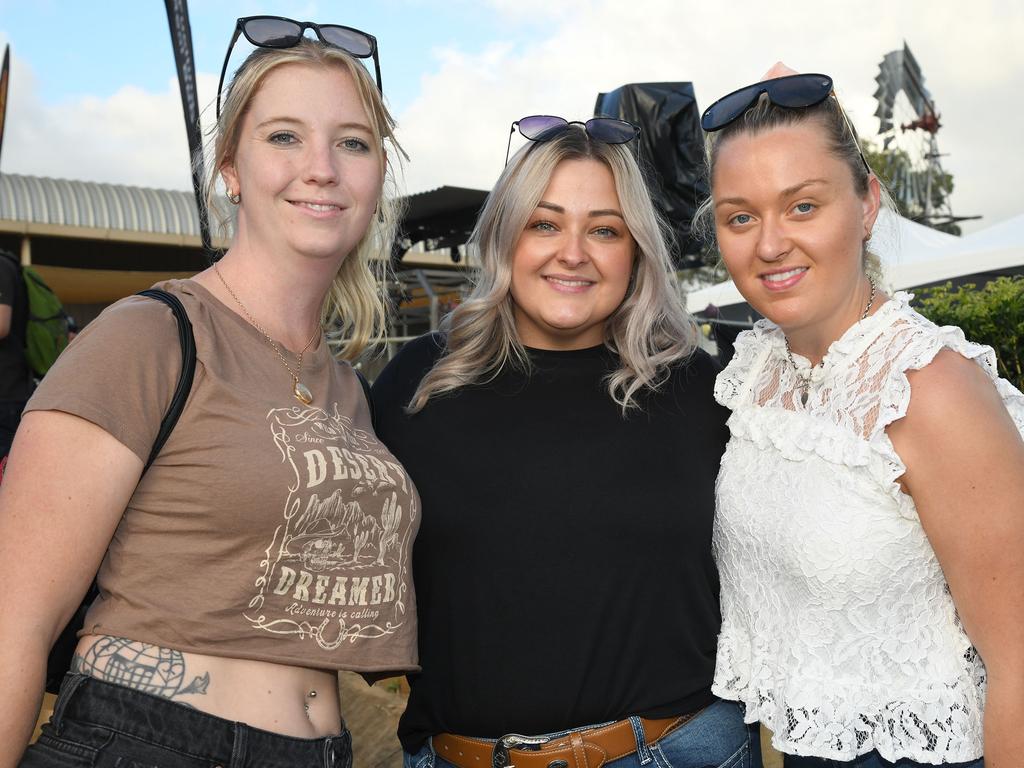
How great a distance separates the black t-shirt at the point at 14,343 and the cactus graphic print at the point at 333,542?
10.6ft

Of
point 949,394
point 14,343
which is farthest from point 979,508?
point 14,343

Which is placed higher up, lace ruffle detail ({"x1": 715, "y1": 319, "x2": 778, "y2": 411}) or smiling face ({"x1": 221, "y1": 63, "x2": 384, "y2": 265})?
smiling face ({"x1": 221, "y1": 63, "x2": 384, "y2": 265})

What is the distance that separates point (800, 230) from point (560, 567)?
1.05 meters

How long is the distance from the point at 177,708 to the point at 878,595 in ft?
4.85

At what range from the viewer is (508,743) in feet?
6.78

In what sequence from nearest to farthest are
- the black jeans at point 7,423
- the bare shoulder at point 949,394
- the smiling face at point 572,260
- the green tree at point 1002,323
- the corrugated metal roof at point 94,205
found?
the bare shoulder at point 949,394 → the smiling face at point 572,260 → the black jeans at point 7,423 → the green tree at point 1002,323 → the corrugated metal roof at point 94,205

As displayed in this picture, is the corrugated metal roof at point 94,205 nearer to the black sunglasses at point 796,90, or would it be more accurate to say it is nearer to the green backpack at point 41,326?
the green backpack at point 41,326

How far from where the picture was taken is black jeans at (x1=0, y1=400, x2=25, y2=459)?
416cm

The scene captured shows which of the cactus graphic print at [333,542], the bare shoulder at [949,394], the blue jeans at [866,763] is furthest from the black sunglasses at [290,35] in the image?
the blue jeans at [866,763]

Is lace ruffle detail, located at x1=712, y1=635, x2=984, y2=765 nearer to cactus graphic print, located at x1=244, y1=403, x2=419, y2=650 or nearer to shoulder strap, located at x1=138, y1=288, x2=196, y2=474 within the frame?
cactus graphic print, located at x1=244, y1=403, x2=419, y2=650

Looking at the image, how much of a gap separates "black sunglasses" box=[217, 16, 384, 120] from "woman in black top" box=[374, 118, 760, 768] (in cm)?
66

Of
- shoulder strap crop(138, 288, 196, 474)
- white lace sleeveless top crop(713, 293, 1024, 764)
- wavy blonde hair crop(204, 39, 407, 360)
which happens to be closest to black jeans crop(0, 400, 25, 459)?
wavy blonde hair crop(204, 39, 407, 360)

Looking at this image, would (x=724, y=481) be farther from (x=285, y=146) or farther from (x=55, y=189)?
(x=55, y=189)

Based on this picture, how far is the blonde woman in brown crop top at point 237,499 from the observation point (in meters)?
1.47
